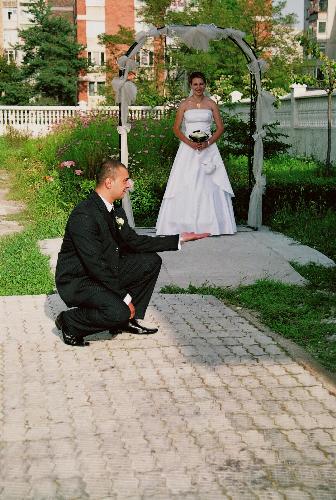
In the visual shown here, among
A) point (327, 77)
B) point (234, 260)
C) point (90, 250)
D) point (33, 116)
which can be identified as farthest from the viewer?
point (33, 116)

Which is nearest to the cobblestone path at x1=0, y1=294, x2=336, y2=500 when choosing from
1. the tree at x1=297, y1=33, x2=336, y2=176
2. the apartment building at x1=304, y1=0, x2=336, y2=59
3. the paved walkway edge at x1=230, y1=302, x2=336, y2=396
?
the paved walkway edge at x1=230, y1=302, x2=336, y2=396

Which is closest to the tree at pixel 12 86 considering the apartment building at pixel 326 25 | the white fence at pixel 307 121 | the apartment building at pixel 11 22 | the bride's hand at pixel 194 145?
the apartment building at pixel 11 22

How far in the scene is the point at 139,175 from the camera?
15.7 meters

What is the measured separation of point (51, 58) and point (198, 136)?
45556 mm

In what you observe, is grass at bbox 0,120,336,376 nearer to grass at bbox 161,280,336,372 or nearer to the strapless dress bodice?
grass at bbox 161,280,336,372

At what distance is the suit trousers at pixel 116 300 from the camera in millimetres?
6039

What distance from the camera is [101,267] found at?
6.00m

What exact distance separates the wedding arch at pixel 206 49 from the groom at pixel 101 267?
5.50 m

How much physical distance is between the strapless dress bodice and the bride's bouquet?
67 mm

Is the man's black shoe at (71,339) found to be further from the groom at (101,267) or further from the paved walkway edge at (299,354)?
the paved walkway edge at (299,354)

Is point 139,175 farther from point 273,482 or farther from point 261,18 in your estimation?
point 261,18

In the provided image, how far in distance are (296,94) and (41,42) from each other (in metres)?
34.8

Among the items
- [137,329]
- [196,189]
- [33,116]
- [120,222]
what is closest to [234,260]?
[196,189]

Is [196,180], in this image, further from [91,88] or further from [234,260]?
[91,88]
